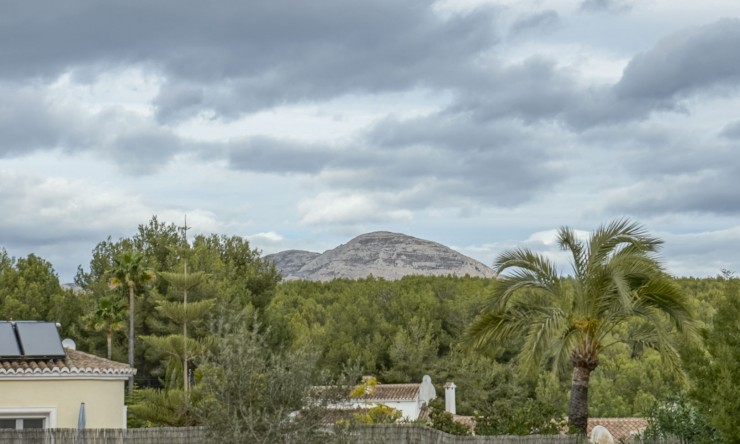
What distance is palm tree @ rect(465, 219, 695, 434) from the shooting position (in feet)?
56.1

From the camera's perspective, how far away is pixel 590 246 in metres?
17.8

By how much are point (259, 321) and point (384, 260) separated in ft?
338

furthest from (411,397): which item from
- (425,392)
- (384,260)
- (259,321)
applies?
(384,260)

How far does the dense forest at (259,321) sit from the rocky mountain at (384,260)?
7087 centimetres

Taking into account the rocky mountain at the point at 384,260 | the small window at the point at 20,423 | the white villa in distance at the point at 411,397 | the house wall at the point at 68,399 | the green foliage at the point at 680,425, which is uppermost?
the rocky mountain at the point at 384,260

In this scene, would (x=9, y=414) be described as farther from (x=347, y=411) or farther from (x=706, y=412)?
(x=706, y=412)

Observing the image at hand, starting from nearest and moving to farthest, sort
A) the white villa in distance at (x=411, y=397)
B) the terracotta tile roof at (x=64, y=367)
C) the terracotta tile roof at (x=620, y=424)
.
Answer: the terracotta tile roof at (x=64, y=367) < the terracotta tile roof at (x=620, y=424) < the white villa in distance at (x=411, y=397)

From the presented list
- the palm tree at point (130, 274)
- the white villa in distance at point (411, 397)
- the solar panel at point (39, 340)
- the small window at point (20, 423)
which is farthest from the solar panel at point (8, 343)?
the white villa in distance at point (411, 397)

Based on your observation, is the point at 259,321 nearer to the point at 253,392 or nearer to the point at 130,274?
the point at 130,274

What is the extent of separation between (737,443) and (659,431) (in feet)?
7.94

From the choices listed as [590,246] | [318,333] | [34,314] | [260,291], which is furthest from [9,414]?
[318,333]

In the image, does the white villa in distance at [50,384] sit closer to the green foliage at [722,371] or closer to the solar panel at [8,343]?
the solar panel at [8,343]

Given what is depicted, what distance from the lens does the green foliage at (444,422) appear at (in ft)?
54.0

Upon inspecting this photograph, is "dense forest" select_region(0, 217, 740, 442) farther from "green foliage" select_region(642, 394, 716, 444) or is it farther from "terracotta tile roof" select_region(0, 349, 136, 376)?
"green foliage" select_region(642, 394, 716, 444)
